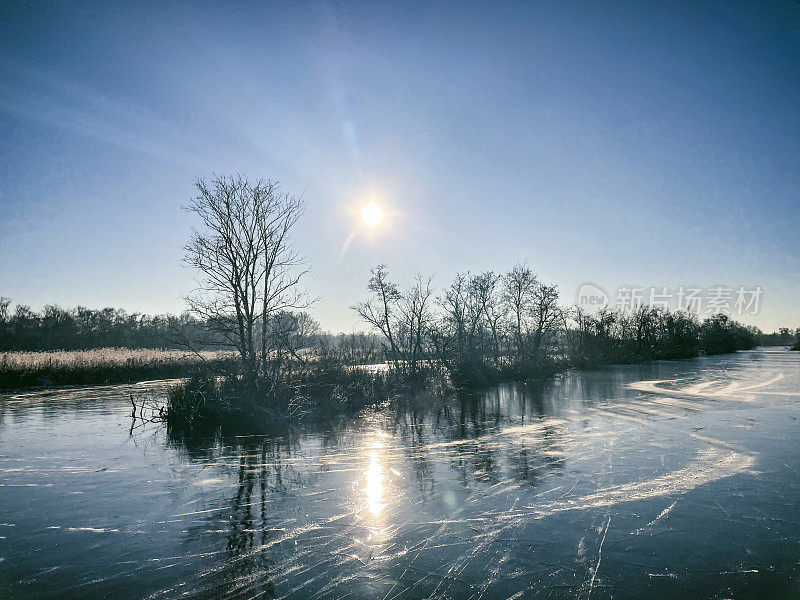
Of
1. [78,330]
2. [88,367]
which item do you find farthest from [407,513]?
[78,330]

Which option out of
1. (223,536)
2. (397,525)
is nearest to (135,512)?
(223,536)

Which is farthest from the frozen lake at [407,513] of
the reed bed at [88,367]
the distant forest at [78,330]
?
the distant forest at [78,330]

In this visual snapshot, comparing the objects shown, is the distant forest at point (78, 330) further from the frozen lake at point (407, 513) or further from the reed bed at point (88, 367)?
the frozen lake at point (407, 513)

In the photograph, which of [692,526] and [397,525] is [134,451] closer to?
[397,525]

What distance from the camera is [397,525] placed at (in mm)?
5797

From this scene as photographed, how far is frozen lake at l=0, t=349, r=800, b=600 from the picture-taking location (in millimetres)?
4406

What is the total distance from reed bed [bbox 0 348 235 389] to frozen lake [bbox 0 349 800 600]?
12.5 m

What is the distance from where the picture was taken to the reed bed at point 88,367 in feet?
76.7

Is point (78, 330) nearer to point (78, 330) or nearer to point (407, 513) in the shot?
point (78, 330)

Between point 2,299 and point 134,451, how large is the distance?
62.1 metres

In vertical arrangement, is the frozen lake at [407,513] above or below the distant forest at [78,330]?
below

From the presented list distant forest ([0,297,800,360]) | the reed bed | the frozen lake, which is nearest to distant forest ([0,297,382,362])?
distant forest ([0,297,800,360])

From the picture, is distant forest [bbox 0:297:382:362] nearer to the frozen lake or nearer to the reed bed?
the reed bed

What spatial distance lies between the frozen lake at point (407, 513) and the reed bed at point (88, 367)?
1252 cm
